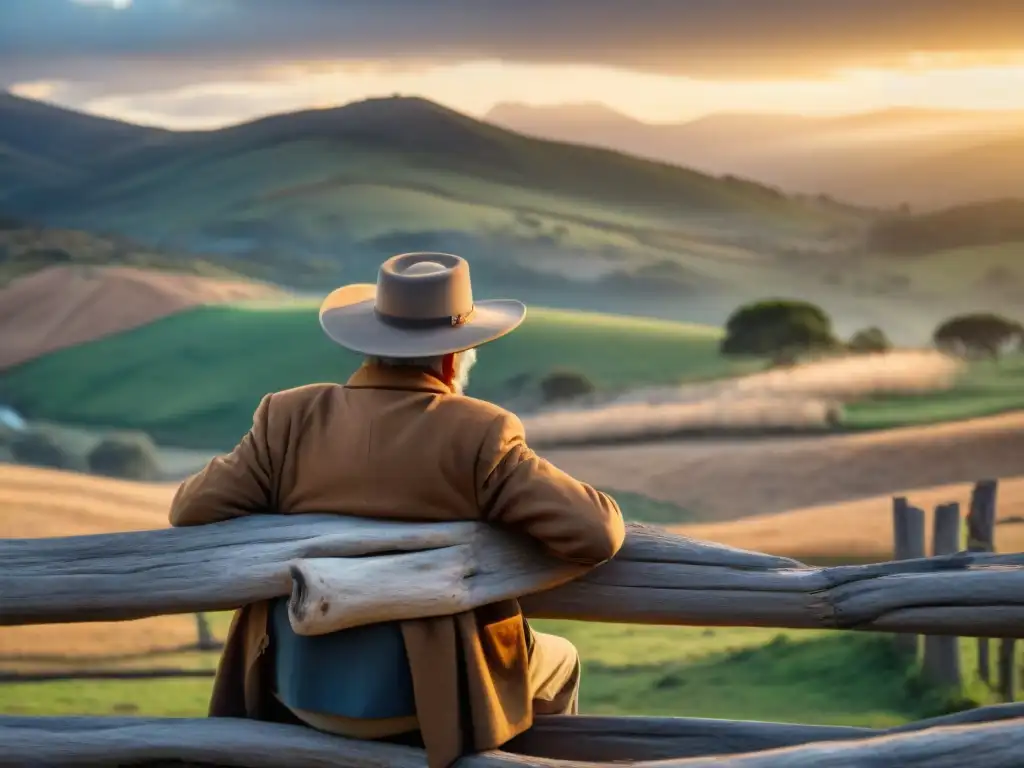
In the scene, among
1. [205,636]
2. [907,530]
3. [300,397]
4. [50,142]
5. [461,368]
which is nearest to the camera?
[300,397]

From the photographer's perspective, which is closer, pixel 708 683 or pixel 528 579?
pixel 528 579

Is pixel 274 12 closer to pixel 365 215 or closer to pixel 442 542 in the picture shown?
pixel 365 215

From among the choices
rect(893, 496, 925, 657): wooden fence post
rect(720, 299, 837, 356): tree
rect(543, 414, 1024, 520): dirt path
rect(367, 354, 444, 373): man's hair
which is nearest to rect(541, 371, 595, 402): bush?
rect(543, 414, 1024, 520): dirt path

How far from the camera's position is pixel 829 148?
6660 mm

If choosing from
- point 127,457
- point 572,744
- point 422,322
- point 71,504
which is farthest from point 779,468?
point 422,322

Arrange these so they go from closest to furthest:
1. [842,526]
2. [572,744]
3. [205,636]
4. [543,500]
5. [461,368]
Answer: [543,500]
[461,368]
[572,744]
[205,636]
[842,526]

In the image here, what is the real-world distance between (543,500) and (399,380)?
0.32m

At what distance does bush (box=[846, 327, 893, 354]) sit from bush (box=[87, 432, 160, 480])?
3.86 m

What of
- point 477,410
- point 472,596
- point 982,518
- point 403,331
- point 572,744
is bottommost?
point 982,518

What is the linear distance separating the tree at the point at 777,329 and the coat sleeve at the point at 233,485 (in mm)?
4791

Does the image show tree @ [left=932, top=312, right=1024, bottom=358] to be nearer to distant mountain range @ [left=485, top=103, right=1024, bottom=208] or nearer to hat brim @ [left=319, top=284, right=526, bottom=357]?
distant mountain range @ [left=485, top=103, right=1024, bottom=208]

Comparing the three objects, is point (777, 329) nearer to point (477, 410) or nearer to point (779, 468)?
point (779, 468)

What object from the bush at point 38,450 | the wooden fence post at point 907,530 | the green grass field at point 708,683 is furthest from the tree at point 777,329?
the bush at point 38,450

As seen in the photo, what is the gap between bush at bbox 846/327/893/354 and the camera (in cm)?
664
